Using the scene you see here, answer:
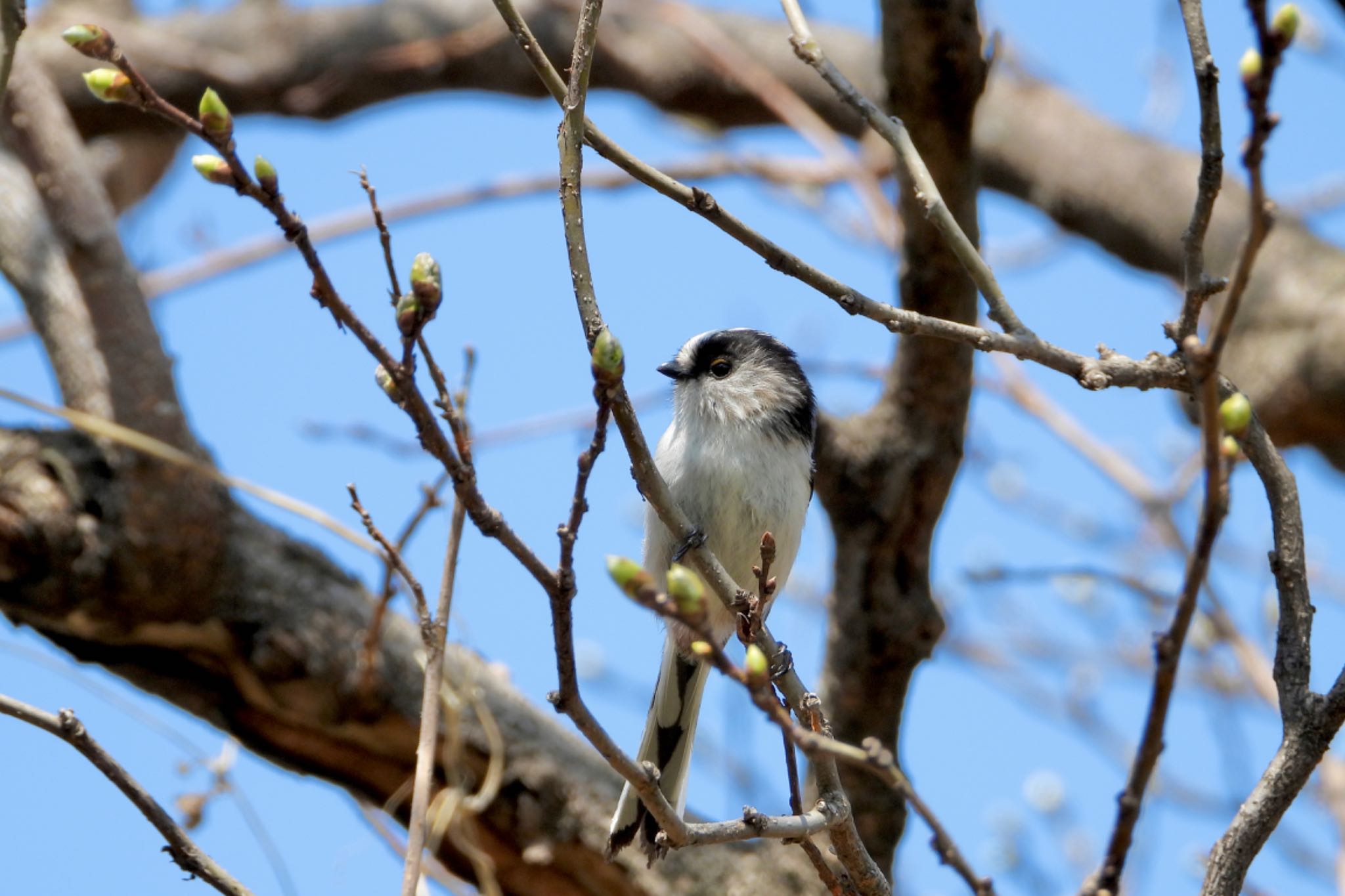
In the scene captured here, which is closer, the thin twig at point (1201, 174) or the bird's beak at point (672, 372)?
the thin twig at point (1201, 174)

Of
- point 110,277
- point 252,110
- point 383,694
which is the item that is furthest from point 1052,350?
point 252,110

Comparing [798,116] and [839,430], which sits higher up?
[798,116]

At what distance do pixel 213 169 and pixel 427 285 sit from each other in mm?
326

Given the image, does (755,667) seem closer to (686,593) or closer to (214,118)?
(686,593)

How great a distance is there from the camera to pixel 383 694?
303 centimetres

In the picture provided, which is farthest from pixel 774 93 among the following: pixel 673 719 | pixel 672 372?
pixel 673 719

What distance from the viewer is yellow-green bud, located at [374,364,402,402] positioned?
1.36 m

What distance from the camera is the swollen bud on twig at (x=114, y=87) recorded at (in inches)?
56.5

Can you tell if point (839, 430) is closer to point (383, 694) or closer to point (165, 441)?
point (383, 694)

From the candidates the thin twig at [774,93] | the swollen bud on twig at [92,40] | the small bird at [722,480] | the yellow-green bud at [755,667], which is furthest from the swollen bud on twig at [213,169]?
the thin twig at [774,93]

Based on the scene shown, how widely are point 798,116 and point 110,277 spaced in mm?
2299

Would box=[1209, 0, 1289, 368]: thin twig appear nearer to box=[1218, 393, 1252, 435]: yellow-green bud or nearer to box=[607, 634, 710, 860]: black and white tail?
box=[1218, 393, 1252, 435]: yellow-green bud

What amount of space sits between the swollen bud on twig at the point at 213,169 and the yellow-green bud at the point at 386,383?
0.84ft

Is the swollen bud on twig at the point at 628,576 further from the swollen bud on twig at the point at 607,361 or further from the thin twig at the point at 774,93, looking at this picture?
the thin twig at the point at 774,93
